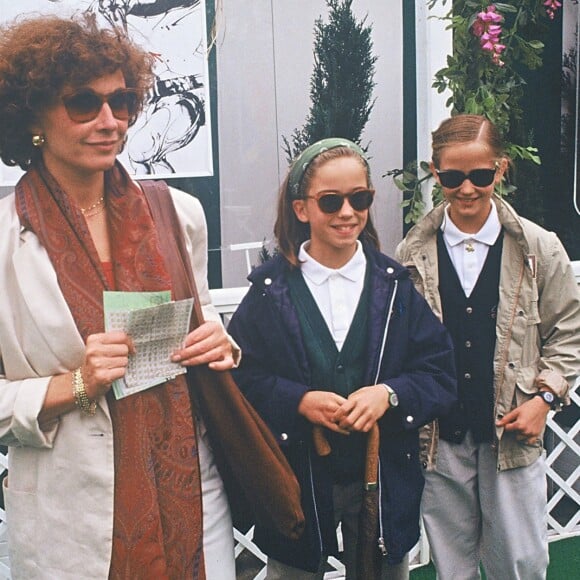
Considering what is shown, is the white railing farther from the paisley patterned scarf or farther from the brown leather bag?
the paisley patterned scarf

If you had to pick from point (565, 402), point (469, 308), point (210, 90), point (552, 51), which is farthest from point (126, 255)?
point (552, 51)

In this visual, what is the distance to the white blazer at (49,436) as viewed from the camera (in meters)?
1.99

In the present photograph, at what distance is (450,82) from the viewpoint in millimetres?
3787

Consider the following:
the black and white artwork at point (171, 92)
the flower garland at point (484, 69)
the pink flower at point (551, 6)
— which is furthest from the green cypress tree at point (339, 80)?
the pink flower at point (551, 6)

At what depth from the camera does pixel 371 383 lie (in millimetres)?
2492

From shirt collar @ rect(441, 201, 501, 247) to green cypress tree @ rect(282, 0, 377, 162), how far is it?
1218 mm

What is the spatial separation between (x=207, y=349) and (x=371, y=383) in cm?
57

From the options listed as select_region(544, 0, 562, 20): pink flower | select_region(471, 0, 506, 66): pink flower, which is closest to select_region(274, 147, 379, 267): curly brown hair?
select_region(471, 0, 506, 66): pink flower

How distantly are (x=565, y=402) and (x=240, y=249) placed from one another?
1660 millimetres

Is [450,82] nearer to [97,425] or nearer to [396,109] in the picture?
[396,109]

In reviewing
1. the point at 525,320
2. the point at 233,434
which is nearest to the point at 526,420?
the point at 525,320

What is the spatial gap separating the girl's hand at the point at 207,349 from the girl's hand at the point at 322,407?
322 millimetres

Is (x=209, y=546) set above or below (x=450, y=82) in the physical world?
below

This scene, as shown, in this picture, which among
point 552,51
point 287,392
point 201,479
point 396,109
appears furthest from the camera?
point 552,51
